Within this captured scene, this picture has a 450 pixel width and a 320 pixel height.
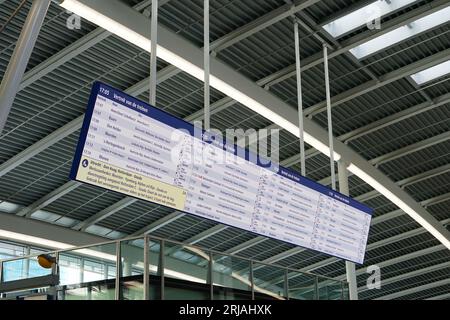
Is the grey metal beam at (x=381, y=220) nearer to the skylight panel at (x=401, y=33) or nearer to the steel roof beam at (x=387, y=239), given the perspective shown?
the steel roof beam at (x=387, y=239)

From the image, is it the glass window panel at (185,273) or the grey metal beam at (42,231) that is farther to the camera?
the grey metal beam at (42,231)

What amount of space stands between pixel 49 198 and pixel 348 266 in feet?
29.1

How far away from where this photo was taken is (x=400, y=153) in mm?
23594

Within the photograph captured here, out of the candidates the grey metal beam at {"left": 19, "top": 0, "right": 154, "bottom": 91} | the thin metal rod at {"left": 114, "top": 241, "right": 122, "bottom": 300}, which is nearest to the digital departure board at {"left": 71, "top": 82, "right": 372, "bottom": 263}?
the thin metal rod at {"left": 114, "top": 241, "right": 122, "bottom": 300}

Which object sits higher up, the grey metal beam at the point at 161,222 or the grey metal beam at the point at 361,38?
the grey metal beam at the point at 361,38

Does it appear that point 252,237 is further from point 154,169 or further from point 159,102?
point 154,169

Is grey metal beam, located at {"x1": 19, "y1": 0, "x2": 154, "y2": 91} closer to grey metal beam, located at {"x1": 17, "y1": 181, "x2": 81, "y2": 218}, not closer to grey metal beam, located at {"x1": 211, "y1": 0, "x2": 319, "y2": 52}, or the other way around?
grey metal beam, located at {"x1": 211, "y1": 0, "x2": 319, "y2": 52}

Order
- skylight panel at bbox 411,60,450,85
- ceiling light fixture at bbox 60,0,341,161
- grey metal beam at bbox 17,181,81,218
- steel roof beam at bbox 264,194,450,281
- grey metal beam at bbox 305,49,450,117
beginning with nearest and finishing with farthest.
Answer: ceiling light fixture at bbox 60,0,341,161, grey metal beam at bbox 305,49,450,117, skylight panel at bbox 411,60,450,85, grey metal beam at bbox 17,181,81,218, steel roof beam at bbox 264,194,450,281

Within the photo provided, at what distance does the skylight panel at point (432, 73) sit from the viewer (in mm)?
19453

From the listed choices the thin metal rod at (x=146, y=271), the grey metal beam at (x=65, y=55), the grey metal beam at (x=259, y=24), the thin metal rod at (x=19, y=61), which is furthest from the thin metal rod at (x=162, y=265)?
the grey metal beam at (x=259, y=24)

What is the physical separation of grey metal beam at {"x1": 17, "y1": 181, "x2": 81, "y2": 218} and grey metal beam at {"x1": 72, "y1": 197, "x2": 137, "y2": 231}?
1.69m

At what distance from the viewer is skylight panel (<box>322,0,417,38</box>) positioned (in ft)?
53.0

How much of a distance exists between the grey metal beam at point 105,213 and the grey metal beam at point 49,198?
5.55ft

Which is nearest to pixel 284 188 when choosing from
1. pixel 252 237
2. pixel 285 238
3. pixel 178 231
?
A: pixel 285 238
